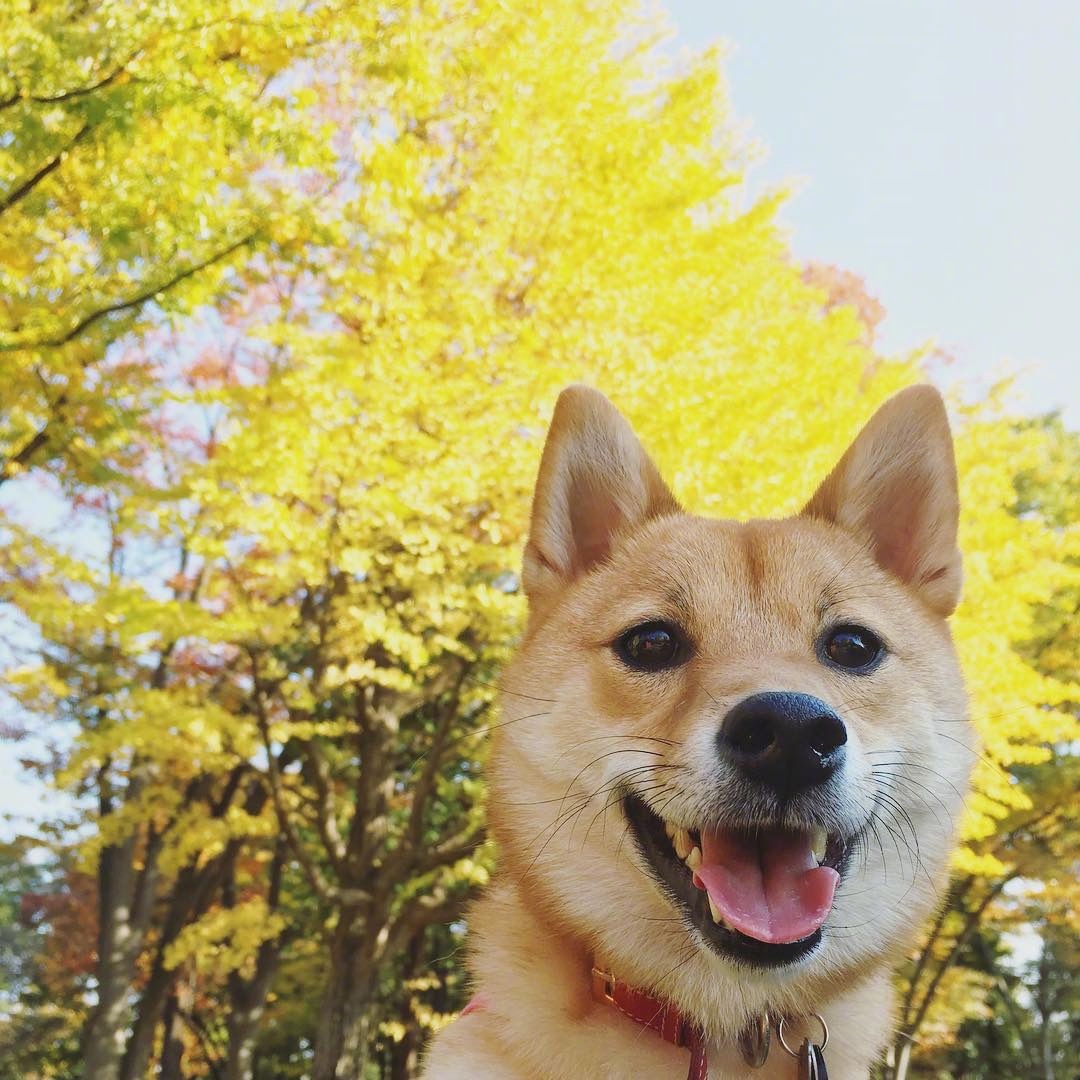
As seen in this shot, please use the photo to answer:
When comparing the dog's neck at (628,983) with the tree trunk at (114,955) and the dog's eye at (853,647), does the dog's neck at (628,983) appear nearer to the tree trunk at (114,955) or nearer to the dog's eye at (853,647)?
the dog's eye at (853,647)

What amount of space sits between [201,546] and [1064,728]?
27.4 ft

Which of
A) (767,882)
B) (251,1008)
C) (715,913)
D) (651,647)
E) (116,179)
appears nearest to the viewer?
(715,913)

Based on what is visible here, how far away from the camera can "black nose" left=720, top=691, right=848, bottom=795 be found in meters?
1.75

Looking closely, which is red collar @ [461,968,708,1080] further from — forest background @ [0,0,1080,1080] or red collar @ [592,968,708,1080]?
forest background @ [0,0,1080,1080]

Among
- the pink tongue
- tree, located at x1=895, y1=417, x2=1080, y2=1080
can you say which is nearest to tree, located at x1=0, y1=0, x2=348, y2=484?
the pink tongue

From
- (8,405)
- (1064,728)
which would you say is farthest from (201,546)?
(1064,728)

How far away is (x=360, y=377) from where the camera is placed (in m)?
6.20

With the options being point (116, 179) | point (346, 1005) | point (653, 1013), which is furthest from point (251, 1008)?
point (653, 1013)

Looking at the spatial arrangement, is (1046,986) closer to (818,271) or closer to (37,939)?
(818,271)

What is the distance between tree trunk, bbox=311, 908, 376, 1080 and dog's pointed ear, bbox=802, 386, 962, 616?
8225 mm

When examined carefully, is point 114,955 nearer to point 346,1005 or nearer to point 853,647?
point 346,1005

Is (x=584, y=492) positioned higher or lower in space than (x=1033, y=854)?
lower

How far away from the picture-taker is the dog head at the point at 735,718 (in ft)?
5.84

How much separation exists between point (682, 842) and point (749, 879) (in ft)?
0.53
